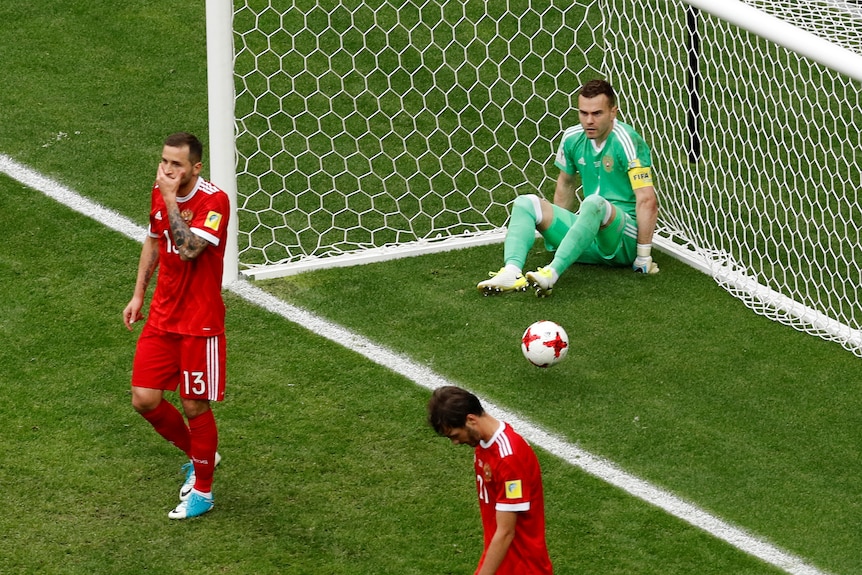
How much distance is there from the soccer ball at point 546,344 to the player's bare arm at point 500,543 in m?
2.48

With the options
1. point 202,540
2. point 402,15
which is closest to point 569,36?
point 402,15

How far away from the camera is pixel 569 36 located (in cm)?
1020

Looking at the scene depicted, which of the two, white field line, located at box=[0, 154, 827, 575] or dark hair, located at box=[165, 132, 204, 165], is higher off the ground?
dark hair, located at box=[165, 132, 204, 165]

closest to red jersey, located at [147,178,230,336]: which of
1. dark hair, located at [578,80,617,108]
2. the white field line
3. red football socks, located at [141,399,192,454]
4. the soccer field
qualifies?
red football socks, located at [141,399,192,454]

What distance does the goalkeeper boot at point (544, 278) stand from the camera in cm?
784

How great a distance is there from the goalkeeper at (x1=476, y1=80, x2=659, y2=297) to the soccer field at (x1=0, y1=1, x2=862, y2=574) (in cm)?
14

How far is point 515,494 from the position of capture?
4.55 metres

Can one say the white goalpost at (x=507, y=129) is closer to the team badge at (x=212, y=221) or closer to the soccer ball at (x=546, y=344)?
the soccer ball at (x=546, y=344)

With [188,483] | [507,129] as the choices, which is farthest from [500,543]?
[507,129]

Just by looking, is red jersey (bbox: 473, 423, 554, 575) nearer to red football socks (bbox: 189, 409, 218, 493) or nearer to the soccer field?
the soccer field

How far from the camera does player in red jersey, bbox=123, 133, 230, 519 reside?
218 inches

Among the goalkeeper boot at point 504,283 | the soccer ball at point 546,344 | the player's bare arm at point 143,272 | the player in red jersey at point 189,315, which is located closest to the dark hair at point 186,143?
the player in red jersey at point 189,315

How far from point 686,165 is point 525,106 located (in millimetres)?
1370

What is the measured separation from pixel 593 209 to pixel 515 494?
3645 mm
